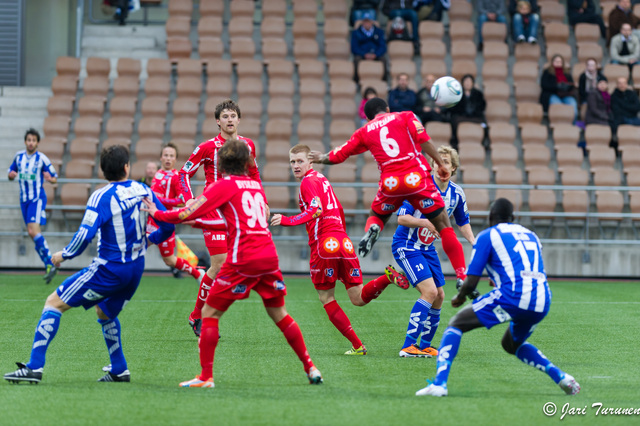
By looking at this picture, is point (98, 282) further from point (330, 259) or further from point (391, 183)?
point (391, 183)

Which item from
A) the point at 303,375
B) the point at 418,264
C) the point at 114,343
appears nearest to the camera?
the point at 114,343

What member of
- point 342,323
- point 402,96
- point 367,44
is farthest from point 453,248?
point 367,44

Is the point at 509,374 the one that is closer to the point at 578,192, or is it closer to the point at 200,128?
the point at 578,192

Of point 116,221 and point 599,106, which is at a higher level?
point 599,106

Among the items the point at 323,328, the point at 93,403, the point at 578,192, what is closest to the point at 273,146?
the point at 578,192

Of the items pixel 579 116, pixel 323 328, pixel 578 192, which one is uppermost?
pixel 579 116

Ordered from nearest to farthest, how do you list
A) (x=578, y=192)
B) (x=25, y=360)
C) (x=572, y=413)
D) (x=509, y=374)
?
(x=572, y=413), (x=509, y=374), (x=25, y=360), (x=578, y=192)

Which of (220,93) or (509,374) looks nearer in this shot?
(509,374)

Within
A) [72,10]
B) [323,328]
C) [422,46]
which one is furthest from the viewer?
[72,10]

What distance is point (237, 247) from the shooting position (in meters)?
6.00

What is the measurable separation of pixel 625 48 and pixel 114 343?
16684 mm

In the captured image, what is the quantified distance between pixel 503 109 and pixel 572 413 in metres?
14.1

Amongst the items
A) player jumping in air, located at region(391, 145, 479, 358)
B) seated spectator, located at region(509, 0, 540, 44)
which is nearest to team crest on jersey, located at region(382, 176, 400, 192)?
player jumping in air, located at region(391, 145, 479, 358)

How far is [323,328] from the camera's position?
31.8ft
